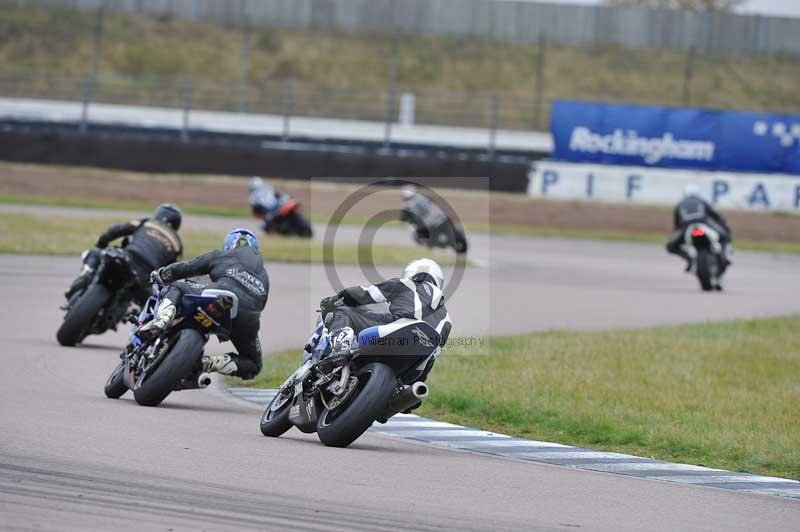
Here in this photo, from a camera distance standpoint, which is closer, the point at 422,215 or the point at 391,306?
the point at 391,306

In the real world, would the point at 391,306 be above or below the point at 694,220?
above

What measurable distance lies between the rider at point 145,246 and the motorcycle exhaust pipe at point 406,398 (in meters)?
4.66

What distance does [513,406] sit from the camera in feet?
35.5

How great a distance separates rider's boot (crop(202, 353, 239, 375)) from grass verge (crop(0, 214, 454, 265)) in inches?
419

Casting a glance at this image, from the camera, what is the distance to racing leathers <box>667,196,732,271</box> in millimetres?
21328

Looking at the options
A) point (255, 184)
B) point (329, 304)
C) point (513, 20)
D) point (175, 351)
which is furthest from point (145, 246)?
point (513, 20)

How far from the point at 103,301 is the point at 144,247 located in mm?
593

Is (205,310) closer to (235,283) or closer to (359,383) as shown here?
(235,283)

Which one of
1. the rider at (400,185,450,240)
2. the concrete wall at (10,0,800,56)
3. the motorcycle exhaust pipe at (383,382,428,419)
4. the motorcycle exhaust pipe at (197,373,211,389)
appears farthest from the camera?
the concrete wall at (10,0,800,56)

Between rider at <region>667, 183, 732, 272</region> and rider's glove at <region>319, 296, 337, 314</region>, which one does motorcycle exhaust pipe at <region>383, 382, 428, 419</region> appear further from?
rider at <region>667, 183, 732, 272</region>

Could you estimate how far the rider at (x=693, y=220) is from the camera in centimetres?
2133

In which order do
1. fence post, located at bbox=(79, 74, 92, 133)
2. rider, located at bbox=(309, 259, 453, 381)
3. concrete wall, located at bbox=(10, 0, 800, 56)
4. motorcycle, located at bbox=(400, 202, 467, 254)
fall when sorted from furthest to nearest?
concrete wall, located at bbox=(10, 0, 800, 56)
fence post, located at bbox=(79, 74, 92, 133)
motorcycle, located at bbox=(400, 202, 467, 254)
rider, located at bbox=(309, 259, 453, 381)

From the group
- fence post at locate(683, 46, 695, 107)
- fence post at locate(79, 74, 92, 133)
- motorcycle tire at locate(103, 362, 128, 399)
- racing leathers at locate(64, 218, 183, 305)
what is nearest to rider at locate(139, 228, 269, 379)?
motorcycle tire at locate(103, 362, 128, 399)

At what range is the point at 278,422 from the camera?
8898 mm
